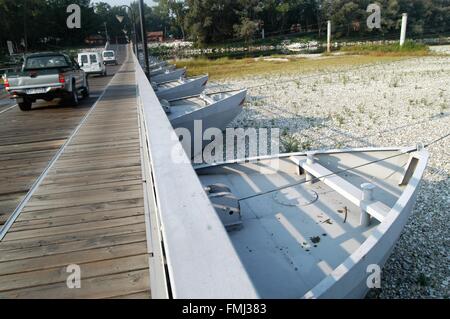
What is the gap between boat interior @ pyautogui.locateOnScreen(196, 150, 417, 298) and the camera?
341cm

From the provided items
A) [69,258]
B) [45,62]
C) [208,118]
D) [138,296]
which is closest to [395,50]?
[208,118]

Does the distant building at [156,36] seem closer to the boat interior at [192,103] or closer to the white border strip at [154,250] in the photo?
the boat interior at [192,103]

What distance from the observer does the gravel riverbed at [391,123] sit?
4.52 m

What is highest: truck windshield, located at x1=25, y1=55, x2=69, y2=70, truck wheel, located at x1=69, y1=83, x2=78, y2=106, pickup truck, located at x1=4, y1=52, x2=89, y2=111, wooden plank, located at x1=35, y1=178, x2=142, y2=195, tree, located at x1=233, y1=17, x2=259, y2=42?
tree, located at x1=233, y1=17, x2=259, y2=42

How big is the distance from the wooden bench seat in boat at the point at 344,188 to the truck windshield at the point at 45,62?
9557mm

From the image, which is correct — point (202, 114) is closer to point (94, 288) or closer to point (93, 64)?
point (94, 288)

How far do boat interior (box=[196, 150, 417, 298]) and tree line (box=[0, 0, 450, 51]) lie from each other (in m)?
61.0

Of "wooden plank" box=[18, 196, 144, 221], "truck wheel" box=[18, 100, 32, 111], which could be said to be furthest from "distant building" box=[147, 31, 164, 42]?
"wooden plank" box=[18, 196, 144, 221]

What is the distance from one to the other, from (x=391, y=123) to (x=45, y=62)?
34.9 ft

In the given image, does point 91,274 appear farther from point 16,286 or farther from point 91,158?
point 91,158

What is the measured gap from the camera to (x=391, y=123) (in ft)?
36.8

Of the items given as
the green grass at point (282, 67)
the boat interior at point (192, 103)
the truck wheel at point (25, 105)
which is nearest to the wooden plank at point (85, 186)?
the boat interior at point (192, 103)

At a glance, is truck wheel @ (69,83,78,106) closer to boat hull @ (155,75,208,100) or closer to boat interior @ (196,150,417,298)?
boat hull @ (155,75,208,100)

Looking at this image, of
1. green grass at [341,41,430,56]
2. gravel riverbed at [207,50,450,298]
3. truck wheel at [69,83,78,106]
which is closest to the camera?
gravel riverbed at [207,50,450,298]
